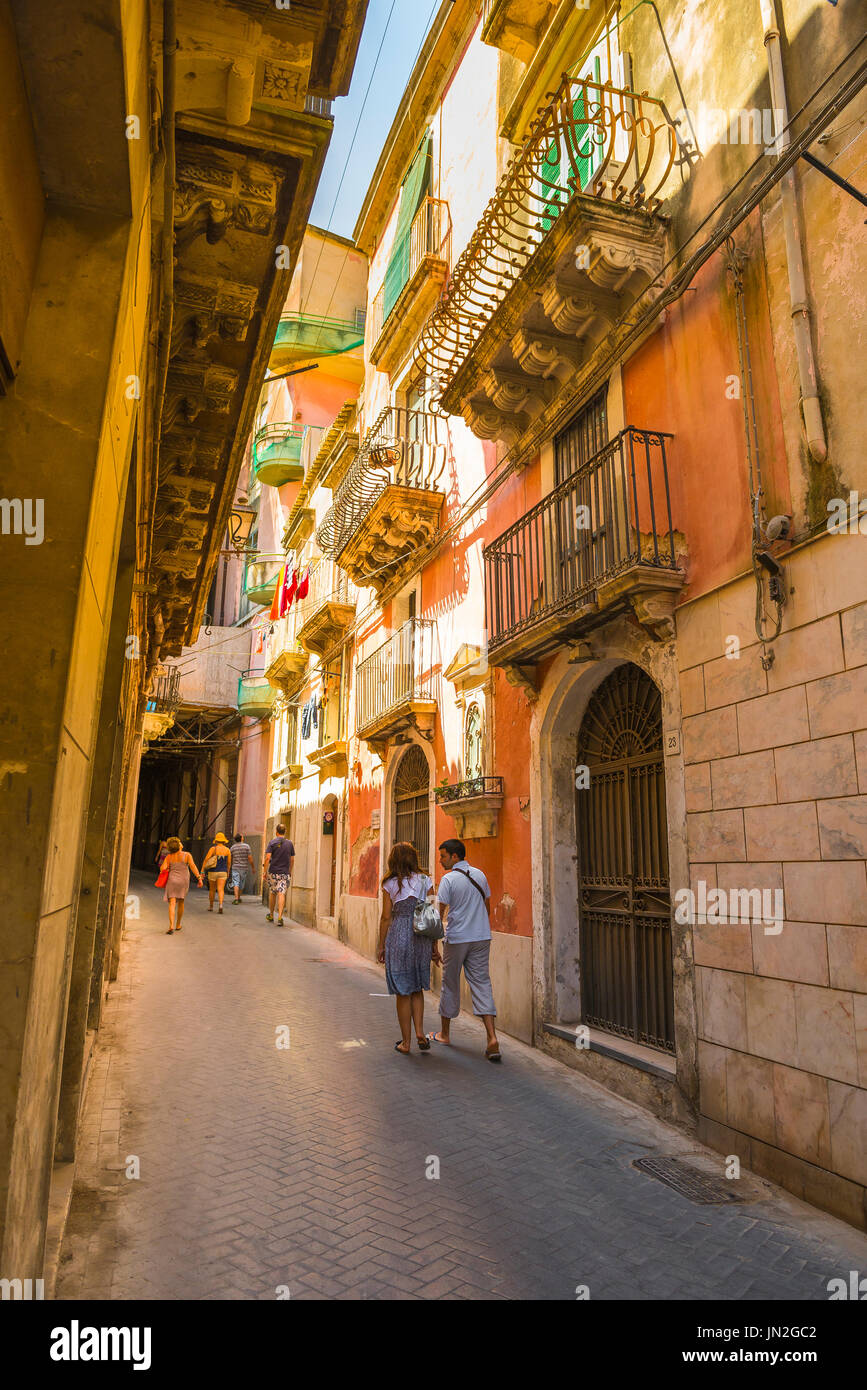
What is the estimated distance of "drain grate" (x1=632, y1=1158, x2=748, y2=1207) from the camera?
4.44 metres

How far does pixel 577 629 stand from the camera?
7.12 meters

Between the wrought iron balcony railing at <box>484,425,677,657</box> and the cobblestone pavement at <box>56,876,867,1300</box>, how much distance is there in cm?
386

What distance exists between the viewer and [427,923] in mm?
7113

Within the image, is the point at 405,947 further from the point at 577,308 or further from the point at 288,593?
the point at 288,593

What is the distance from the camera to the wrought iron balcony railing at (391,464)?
493 inches

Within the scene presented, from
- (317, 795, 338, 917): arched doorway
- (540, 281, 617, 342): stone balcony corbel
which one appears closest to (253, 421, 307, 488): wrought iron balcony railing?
(317, 795, 338, 917): arched doorway

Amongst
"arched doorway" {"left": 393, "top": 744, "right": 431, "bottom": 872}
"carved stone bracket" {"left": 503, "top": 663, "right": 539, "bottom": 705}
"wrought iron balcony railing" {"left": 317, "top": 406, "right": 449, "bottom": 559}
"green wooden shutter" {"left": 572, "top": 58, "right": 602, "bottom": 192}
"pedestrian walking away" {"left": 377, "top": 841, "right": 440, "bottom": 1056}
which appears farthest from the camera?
"wrought iron balcony railing" {"left": 317, "top": 406, "right": 449, "bottom": 559}

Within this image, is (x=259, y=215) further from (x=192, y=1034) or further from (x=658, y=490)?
(x=192, y=1034)

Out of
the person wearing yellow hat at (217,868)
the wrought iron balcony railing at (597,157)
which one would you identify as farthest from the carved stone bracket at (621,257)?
the person wearing yellow hat at (217,868)

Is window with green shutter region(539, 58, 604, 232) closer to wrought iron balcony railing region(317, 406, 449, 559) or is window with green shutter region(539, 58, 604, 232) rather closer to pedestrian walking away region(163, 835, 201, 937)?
wrought iron balcony railing region(317, 406, 449, 559)

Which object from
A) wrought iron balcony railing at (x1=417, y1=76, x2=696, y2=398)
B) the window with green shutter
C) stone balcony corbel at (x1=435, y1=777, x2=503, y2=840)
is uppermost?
the window with green shutter
